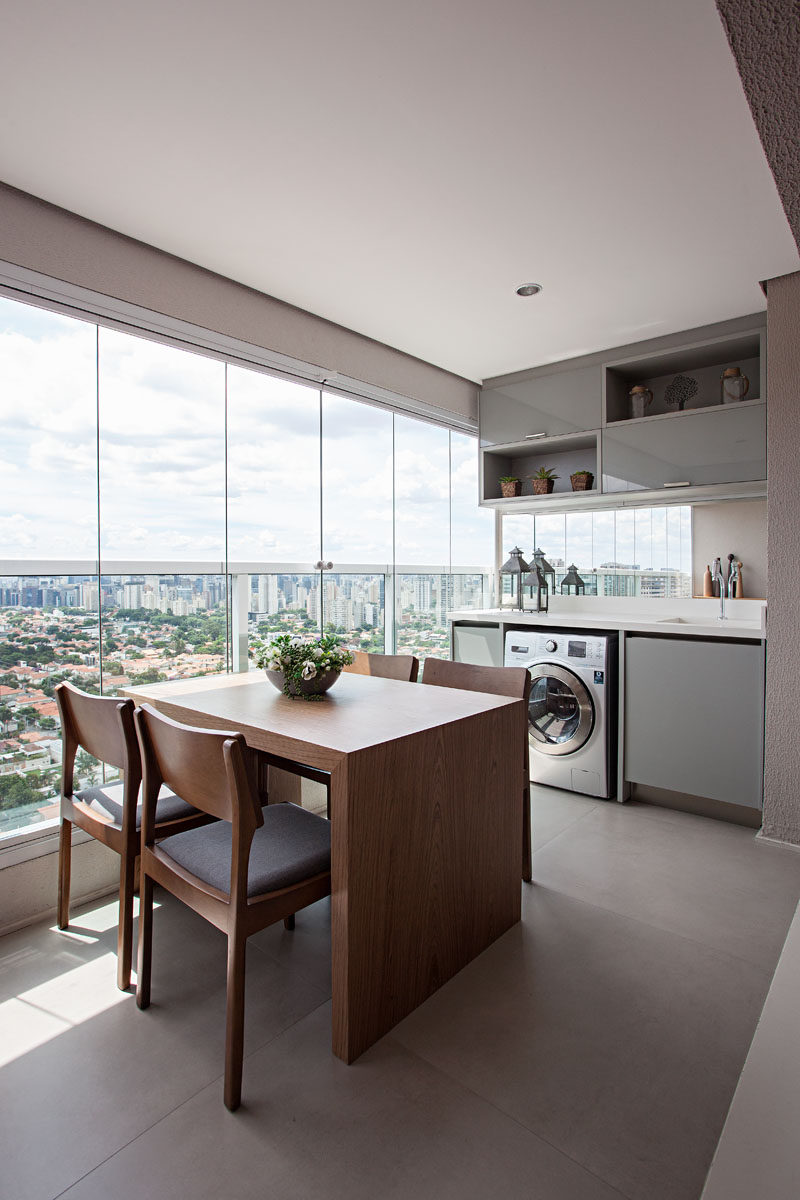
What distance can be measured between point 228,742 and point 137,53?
5.48 ft

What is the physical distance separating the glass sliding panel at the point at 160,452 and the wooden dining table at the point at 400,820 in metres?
0.68

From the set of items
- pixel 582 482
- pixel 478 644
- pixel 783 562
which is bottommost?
pixel 478 644

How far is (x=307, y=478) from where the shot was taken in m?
3.21

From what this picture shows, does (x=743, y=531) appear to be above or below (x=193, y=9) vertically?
below

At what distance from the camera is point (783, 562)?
278cm

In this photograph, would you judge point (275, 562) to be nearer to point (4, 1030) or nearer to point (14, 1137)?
point (4, 1030)

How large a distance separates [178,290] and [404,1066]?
2.75 metres

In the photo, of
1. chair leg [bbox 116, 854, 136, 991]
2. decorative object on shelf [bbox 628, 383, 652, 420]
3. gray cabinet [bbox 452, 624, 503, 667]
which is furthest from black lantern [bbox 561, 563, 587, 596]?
chair leg [bbox 116, 854, 136, 991]

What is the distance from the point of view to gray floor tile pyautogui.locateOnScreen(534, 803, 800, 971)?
7.05 feet

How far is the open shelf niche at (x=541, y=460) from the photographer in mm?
3787

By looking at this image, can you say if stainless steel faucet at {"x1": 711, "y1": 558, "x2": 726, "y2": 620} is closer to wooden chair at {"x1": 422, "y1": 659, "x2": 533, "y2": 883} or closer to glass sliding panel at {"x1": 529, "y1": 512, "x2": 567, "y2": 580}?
glass sliding panel at {"x1": 529, "y1": 512, "x2": 567, "y2": 580}

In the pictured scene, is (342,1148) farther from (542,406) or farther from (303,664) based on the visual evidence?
(542,406)

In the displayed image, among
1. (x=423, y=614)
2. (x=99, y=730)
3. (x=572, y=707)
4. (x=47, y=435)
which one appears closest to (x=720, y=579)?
(x=572, y=707)

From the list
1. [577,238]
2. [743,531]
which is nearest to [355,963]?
[577,238]
